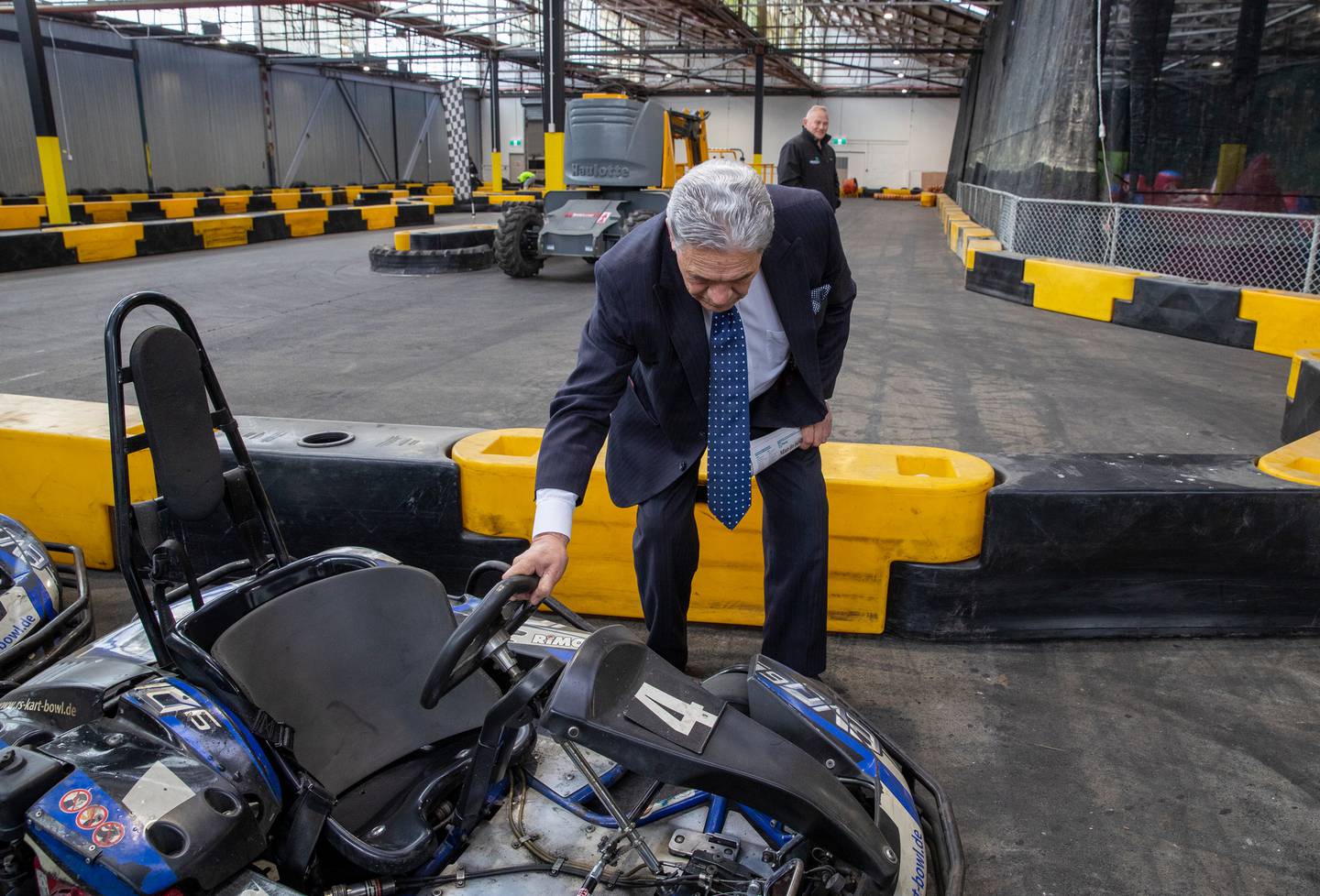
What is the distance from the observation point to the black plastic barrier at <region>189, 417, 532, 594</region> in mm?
3025

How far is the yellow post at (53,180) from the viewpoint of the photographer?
42.7 ft

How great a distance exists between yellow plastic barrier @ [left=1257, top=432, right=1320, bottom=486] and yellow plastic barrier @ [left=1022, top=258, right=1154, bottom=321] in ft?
16.9

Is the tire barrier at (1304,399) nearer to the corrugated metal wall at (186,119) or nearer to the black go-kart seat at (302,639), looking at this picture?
the black go-kart seat at (302,639)

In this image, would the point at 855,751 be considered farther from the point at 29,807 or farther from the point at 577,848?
the point at 29,807

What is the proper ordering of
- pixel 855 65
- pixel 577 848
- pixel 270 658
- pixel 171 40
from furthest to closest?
1. pixel 855 65
2. pixel 171 40
3. pixel 270 658
4. pixel 577 848

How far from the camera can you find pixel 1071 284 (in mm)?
8453

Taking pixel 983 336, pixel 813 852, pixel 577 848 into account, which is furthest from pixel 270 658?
pixel 983 336

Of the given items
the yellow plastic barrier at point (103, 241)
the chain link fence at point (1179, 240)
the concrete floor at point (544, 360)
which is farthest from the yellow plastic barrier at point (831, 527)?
the yellow plastic barrier at point (103, 241)

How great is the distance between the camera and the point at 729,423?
7.19ft

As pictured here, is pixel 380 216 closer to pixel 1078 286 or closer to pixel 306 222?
pixel 306 222

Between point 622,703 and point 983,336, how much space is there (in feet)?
22.1

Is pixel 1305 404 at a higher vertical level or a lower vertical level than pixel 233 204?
lower

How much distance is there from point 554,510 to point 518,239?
9162 mm

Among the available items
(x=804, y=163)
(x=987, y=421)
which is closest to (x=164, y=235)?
(x=804, y=163)
